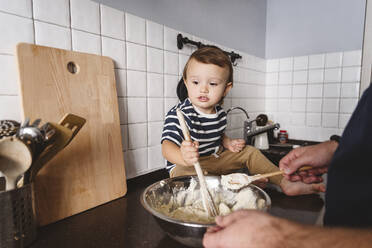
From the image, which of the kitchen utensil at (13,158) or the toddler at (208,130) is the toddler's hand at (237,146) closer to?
the toddler at (208,130)

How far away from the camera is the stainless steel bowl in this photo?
423 millimetres

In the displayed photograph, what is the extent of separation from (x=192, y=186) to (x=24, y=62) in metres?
0.55

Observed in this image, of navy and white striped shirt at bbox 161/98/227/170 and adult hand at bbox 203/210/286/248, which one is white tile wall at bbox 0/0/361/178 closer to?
navy and white striped shirt at bbox 161/98/227/170

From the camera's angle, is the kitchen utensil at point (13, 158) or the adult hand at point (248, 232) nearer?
the adult hand at point (248, 232)

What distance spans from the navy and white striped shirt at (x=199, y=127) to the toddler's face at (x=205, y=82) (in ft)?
0.19

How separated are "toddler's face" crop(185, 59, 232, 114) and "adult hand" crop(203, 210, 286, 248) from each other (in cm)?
55

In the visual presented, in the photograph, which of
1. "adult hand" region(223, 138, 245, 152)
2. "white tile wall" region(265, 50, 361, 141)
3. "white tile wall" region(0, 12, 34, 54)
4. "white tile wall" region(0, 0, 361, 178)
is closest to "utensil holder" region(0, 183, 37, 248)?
"white tile wall" region(0, 0, 361, 178)

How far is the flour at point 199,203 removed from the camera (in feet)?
1.92

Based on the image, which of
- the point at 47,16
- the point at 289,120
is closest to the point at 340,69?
the point at 289,120

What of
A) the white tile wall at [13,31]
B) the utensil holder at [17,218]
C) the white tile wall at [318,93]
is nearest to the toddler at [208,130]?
the utensil holder at [17,218]

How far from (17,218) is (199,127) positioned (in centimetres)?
64

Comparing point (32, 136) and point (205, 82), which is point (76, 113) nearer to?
point (32, 136)

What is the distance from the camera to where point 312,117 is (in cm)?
163

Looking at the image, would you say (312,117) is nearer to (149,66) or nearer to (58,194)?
(149,66)
